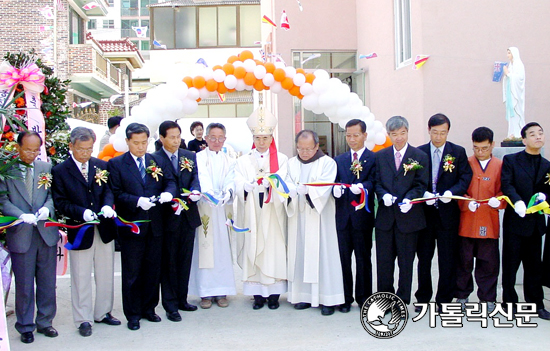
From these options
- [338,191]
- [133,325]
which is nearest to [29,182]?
[133,325]

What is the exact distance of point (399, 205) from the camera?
16.6ft

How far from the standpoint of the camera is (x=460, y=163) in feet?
17.1

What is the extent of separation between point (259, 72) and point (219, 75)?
1.50 feet

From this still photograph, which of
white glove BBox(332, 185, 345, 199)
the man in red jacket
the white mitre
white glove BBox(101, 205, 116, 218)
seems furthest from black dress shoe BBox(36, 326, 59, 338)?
the man in red jacket

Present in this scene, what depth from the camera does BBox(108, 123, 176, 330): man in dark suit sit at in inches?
198

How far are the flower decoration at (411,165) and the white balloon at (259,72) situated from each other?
2.07 m

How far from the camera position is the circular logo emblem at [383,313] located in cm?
487

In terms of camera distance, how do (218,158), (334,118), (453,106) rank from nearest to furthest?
(218,158) → (334,118) → (453,106)

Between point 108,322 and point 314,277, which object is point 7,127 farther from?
point 314,277

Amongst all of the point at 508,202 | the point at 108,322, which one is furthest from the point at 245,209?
the point at 508,202

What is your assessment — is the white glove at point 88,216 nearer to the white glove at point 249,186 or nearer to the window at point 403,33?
the white glove at point 249,186

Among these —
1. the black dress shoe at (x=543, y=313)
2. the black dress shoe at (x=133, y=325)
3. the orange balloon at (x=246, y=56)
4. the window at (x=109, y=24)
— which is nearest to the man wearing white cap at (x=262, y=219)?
the orange balloon at (x=246, y=56)

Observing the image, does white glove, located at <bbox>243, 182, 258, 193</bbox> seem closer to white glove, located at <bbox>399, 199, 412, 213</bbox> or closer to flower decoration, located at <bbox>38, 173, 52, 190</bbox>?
white glove, located at <bbox>399, 199, 412, 213</bbox>

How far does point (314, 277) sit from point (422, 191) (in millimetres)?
1330
